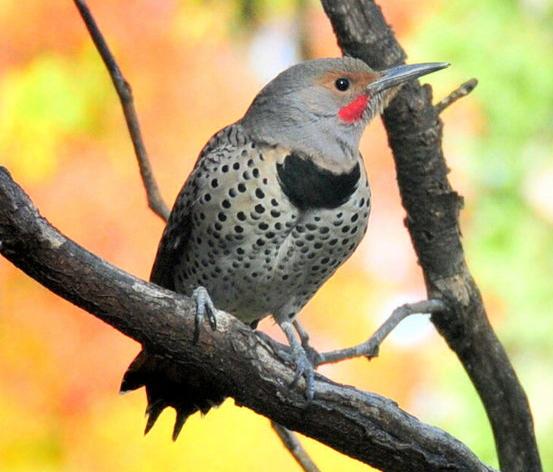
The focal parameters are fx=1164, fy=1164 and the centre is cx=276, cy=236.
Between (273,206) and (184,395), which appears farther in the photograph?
(184,395)

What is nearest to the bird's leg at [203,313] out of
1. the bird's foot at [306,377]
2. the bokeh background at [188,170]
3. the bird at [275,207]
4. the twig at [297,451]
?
the bird's foot at [306,377]

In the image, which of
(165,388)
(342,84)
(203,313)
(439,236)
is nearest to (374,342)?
(439,236)

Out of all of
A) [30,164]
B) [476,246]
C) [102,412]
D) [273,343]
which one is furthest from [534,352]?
[273,343]

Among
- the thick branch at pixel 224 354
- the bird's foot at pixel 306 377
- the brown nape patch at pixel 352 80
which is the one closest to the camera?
the thick branch at pixel 224 354

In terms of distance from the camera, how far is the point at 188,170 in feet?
16.2

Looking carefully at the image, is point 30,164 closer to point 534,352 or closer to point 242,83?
point 242,83

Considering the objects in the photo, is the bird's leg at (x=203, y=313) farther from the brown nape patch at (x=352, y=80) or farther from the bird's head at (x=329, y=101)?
the brown nape patch at (x=352, y=80)

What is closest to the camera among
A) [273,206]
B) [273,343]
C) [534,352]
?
[273,343]

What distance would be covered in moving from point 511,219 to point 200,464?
1985mm

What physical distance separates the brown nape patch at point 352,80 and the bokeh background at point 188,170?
1.89m

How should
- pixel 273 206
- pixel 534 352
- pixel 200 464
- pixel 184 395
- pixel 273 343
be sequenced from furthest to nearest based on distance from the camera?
pixel 534 352, pixel 200 464, pixel 184 395, pixel 273 206, pixel 273 343

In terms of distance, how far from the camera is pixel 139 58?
523cm

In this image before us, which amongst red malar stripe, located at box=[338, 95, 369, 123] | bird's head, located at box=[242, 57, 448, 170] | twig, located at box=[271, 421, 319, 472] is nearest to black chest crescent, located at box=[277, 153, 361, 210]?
bird's head, located at box=[242, 57, 448, 170]

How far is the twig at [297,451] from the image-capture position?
3.19 metres
